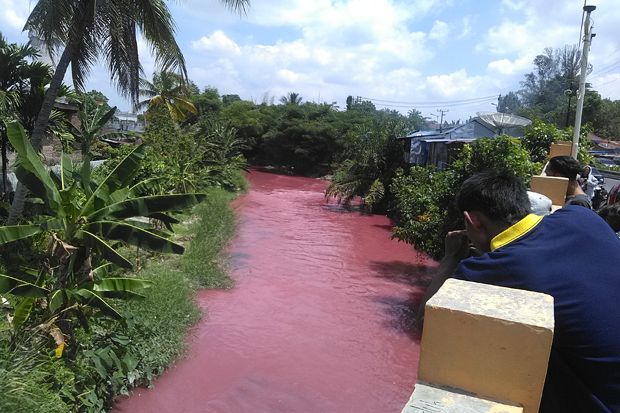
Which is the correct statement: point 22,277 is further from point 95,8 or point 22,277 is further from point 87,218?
point 95,8

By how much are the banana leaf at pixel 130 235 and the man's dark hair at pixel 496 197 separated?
4087 mm

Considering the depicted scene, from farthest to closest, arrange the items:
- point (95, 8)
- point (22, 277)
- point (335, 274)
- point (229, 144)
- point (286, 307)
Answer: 1. point (229, 144)
2. point (335, 274)
3. point (286, 307)
4. point (95, 8)
5. point (22, 277)

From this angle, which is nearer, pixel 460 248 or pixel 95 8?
pixel 460 248

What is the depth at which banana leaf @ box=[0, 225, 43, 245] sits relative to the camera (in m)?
4.92

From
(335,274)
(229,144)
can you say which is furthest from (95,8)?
(229,144)

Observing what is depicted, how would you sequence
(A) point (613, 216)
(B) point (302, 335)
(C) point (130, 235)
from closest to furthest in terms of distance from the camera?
1. (A) point (613, 216)
2. (C) point (130, 235)
3. (B) point (302, 335)

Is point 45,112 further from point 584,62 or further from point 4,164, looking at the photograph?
point 584,62

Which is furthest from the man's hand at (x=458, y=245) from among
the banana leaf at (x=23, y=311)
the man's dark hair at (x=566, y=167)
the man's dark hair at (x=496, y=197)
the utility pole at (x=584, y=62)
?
the utility pole at (x=584, y=62)

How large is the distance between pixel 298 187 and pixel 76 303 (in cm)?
2804

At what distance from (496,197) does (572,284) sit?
446 mm

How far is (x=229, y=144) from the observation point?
29.3 meters

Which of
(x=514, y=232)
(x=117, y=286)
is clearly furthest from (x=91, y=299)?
(x=514, y=232)

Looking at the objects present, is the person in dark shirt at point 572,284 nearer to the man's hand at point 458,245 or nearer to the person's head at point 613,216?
the man's hand at point 458,245

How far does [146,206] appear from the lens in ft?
18.2
